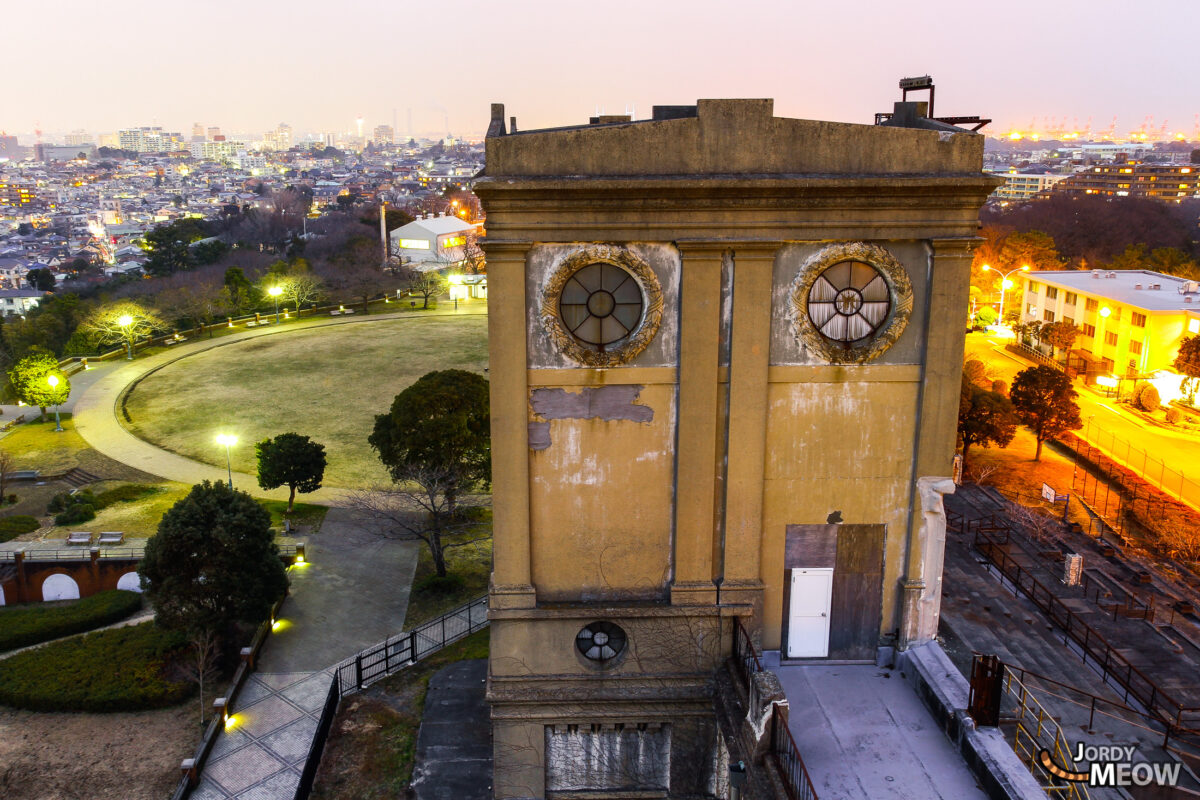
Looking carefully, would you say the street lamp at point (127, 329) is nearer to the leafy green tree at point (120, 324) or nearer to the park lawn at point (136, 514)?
the leafy green tree at point (120, 324)

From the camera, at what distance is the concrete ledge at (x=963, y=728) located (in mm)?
9023

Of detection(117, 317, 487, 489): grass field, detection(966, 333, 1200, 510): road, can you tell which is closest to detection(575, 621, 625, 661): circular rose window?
detection(117, 317, 487, 489): grass field

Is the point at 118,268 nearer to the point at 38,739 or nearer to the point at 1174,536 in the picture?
the point at 38,739

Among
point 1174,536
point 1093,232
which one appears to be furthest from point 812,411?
point 1093,232

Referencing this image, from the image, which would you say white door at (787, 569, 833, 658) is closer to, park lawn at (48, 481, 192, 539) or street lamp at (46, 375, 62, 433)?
park lawn at (48, 481, 192, 539)

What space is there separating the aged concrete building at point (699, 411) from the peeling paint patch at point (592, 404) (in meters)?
0.04

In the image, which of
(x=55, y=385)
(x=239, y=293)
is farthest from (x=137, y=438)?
(x=239, y=293)

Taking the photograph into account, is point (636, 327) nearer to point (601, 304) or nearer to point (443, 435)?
point (601, 304)

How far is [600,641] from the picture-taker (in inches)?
469

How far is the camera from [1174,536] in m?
25.2

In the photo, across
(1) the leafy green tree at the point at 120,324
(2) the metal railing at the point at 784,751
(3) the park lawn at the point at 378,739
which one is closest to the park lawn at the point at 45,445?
(1) the leafy green tree at the point at 120,324

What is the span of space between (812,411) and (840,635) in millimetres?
3192

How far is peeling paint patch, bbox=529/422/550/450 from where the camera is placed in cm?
1146

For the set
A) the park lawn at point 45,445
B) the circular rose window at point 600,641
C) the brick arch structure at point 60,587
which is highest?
the circular rose window at point 600,641
